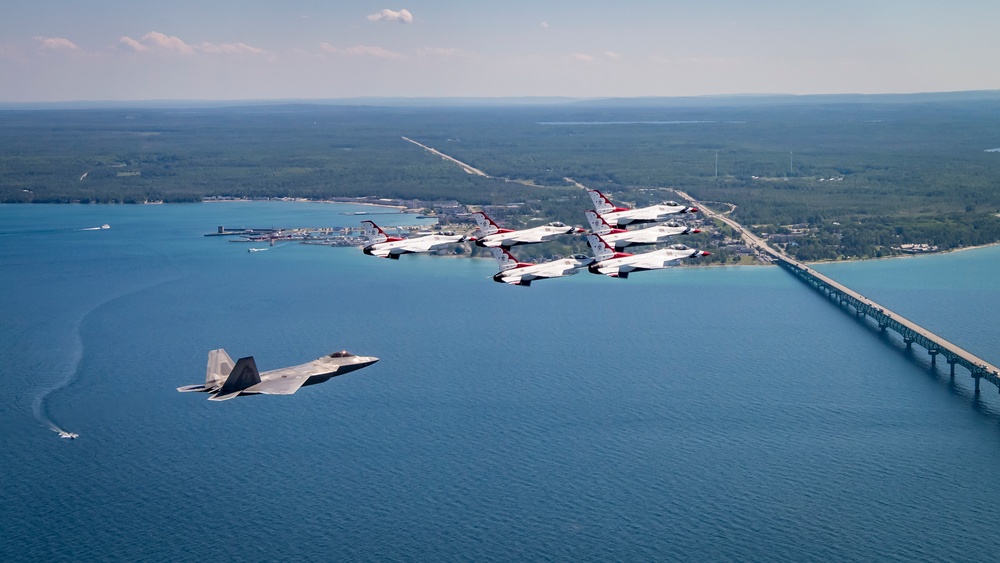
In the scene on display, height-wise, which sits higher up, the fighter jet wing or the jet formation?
the jet formation

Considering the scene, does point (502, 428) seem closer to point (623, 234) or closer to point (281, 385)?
point (623, 234)

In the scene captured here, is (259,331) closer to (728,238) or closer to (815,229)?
(728,238)

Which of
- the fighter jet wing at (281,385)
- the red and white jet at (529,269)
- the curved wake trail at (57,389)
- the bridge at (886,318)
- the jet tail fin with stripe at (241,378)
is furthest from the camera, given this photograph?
the bridge at (886,318)

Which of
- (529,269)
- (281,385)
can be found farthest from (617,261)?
(281,385)

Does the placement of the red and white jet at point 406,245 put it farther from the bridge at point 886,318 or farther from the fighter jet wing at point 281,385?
the bridge at point 886,318

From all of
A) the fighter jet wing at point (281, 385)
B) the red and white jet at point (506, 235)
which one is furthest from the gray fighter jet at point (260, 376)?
the red and white jet at point (506, 235)

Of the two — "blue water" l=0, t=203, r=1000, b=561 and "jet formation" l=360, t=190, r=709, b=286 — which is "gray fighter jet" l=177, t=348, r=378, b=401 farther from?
"blue water" l=0, t=203, r=1000, b=561

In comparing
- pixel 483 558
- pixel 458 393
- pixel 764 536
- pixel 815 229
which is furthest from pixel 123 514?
pixel 815 229

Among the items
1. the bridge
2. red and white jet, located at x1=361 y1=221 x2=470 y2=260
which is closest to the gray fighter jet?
red and white jet, located at x1=361 y1=221 x2=470 y2=260
